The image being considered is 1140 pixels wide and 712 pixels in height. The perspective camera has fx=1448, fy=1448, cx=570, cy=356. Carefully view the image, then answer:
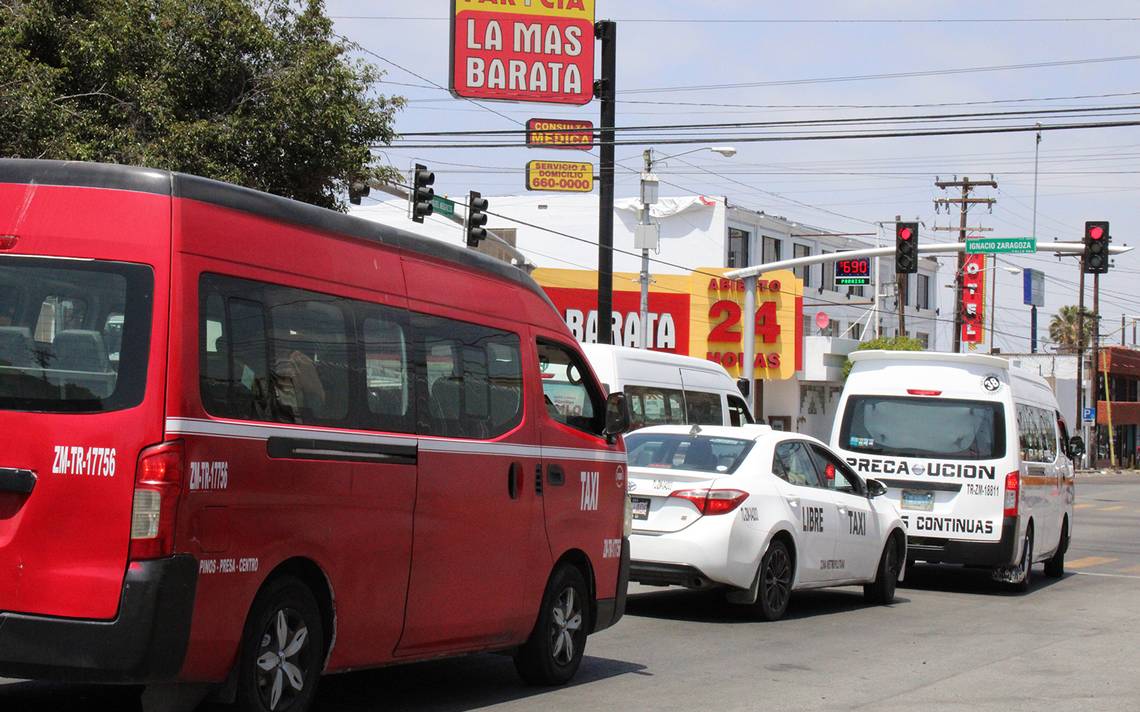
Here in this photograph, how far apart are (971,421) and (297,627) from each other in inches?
432

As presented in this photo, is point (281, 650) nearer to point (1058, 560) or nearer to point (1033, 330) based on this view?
point (1058, 560)

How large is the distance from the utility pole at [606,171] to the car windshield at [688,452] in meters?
10.8

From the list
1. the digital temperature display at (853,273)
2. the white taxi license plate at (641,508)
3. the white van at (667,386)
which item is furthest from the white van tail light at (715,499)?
the digital temperature display at (853,273)

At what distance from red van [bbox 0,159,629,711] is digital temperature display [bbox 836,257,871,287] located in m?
57.8

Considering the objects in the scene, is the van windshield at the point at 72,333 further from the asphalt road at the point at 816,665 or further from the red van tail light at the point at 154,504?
the asphalt road at the point at 816,665

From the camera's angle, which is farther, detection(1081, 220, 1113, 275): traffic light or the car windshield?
detection(1081, 220, 1113, 275): traffic light

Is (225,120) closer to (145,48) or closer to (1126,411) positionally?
(145,48)

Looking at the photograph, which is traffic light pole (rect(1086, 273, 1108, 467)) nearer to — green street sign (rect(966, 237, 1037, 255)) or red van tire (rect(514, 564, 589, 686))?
green street sign (rect(966, 237, 1037, 255))

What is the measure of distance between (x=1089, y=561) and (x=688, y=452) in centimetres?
1149

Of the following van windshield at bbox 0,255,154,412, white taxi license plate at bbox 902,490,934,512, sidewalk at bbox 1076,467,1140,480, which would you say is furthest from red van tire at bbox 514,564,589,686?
sidewalk at bbox 1076,467,1140,480

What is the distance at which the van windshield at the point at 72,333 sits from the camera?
6.18m

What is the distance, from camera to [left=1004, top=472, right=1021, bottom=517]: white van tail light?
52.2 ft

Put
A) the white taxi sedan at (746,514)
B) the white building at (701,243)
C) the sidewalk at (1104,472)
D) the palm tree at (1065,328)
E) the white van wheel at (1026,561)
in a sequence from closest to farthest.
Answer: the white taxi sedan at (746,514)
the white van wheel at (1026,561)
the white building at (701,243)
the sidewalk at (1104,472)
the palm tree at (1065,328)

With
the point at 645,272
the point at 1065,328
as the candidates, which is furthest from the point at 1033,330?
the point at 645,272
